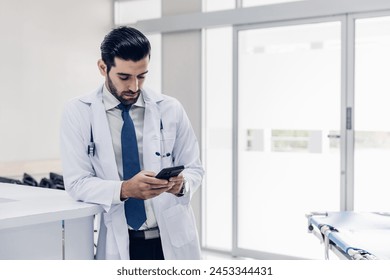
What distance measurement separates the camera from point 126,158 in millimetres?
1424

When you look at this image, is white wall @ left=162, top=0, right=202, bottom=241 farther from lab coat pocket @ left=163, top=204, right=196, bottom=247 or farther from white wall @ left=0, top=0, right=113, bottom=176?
lab coat pocket @ left=163, top=204, right=196, bottom=247

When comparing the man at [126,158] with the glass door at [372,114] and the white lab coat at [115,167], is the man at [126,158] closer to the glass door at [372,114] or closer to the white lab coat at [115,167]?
the white lab coat at [115,167]

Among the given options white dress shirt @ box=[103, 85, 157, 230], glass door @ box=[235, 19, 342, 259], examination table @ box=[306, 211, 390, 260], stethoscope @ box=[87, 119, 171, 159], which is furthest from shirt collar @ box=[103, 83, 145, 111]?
glass door @ box=[235, 19, 342, 259]

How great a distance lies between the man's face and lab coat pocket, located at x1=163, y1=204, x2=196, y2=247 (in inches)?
13.2

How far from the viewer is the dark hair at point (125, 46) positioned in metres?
1.37

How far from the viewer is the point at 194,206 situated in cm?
419

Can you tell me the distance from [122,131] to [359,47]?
2.54 meters

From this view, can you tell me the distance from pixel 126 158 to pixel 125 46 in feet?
1.01

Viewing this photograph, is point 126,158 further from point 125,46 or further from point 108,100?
point 125,46

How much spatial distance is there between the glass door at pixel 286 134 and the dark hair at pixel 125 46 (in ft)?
8.08

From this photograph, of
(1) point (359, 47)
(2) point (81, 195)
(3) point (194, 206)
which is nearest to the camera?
(2) point (81, 195)

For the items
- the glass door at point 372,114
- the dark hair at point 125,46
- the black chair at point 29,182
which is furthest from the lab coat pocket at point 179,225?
the glass door at point 372,114
